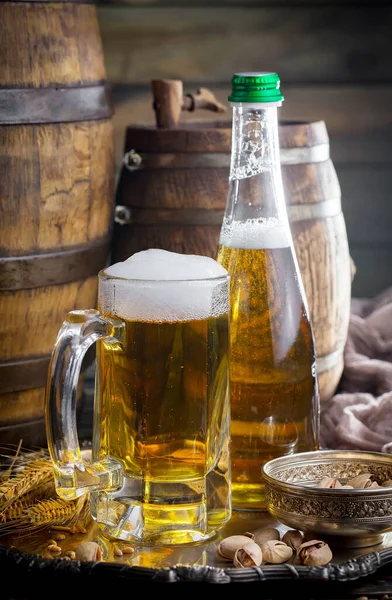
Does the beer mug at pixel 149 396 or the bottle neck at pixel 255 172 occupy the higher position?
the bottle neck at pixel 255 172

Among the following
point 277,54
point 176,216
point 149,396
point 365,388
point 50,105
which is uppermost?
point 277,54

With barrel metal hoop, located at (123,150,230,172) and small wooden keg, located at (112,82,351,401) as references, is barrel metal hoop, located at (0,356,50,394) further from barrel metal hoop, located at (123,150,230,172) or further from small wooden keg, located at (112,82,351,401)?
barrel metal hoop, located at (123,150,230,172)

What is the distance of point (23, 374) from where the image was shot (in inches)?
50.8

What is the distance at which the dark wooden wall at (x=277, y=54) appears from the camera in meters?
1.90

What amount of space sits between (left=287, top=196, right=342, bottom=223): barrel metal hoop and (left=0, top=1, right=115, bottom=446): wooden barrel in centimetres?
25

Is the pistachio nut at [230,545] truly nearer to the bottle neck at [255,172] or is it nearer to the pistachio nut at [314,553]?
the pistachio nut at [314,553]

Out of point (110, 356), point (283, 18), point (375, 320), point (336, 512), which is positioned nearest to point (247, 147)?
point (110, 356)

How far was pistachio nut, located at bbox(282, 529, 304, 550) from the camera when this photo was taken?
89 cm

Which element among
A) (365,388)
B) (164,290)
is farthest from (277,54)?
(164,290)

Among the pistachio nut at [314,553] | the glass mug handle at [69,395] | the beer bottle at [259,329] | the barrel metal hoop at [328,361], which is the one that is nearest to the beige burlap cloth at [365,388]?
the barrel metal hoop at [328,361]

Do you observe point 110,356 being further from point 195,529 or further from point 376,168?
point 376,168

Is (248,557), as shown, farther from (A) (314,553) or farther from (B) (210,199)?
(B) (210,199)

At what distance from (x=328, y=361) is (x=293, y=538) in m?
0.55

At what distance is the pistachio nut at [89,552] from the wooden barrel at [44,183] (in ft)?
1.49
